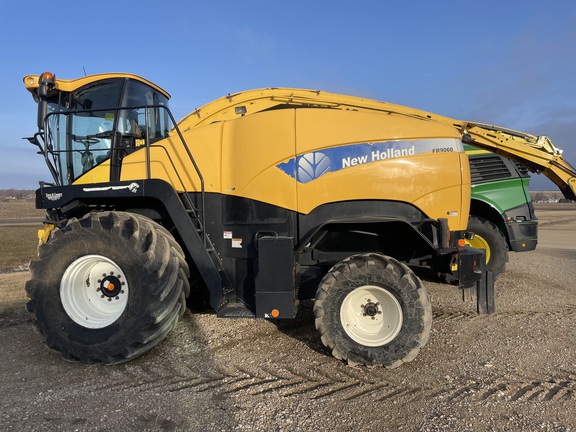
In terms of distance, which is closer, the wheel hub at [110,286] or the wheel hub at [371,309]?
the wheel hub at [371,309]

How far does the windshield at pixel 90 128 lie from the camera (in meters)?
4.38

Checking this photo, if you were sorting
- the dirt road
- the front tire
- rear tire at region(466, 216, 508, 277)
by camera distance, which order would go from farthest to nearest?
rear tire at region(466, 216, 508, 277), the front tire, the dirt road

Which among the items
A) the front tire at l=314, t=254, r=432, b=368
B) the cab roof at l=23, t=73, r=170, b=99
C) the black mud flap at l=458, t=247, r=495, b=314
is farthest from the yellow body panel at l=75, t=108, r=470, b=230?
the cab roof at l=23, t=73, r=170, b=99

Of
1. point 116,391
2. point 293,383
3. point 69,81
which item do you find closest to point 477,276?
point 293,383

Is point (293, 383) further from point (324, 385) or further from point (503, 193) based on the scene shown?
point (503, 193)

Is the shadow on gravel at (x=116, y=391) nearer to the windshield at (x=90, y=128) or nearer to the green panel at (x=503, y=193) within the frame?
the windshield at (x=90, y=128)

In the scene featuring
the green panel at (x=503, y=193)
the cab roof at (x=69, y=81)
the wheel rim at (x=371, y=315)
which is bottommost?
the wheel rim at (x=371, y=315)

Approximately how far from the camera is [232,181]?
414 centimetres

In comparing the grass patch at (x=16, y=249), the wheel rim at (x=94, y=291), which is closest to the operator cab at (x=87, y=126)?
the wheel rim at (x=94, y=291)

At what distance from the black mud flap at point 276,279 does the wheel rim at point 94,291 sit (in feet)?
4.37

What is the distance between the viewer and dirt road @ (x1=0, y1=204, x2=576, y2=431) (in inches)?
113

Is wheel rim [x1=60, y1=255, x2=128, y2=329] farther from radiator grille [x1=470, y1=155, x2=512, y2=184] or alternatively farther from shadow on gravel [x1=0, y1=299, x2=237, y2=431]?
radiator grille [x1=470, y1=155, x2=512, y2=184]

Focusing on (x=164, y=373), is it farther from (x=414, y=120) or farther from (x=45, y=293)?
(x=414, y=120)

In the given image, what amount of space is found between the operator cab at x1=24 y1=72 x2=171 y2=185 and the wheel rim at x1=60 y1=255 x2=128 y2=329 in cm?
101
